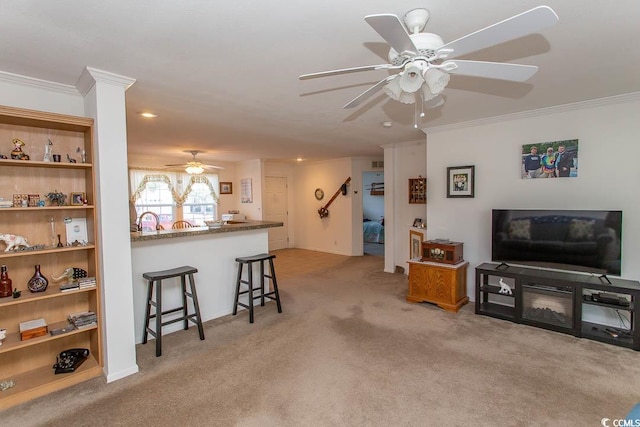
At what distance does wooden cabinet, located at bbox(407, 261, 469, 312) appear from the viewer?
368cm

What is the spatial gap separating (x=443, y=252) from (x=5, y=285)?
406 cm

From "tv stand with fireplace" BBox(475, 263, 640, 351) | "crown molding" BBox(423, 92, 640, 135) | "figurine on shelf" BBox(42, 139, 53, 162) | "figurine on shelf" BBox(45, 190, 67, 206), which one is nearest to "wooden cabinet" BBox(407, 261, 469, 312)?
"tv stand with fireplace" BBox(475, 263, 640, 351)

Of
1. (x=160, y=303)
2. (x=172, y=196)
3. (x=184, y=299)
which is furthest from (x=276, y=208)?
(x=160, y=303)

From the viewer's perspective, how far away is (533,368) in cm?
247

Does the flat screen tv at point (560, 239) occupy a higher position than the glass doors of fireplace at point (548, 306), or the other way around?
the flat screen tv at point (560, 239)

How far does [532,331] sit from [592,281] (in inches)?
28.0

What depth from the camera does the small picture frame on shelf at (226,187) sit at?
25.1 feet

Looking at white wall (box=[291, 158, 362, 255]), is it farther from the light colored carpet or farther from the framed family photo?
the light colored carpet

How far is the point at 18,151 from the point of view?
225 centimetres

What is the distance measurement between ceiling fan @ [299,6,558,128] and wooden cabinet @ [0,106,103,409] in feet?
7.05

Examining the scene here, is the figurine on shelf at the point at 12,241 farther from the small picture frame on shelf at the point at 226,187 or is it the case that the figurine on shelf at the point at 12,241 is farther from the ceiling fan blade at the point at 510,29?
the small picture frame on shelf at the point at 226,187

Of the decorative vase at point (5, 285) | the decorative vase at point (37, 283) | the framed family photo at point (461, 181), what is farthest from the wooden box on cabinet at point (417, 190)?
the decorative vase at point (5, 285)

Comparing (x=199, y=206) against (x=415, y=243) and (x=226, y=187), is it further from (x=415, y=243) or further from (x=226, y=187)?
(x=415, y=243)

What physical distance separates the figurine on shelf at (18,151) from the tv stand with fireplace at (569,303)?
4.25 m
